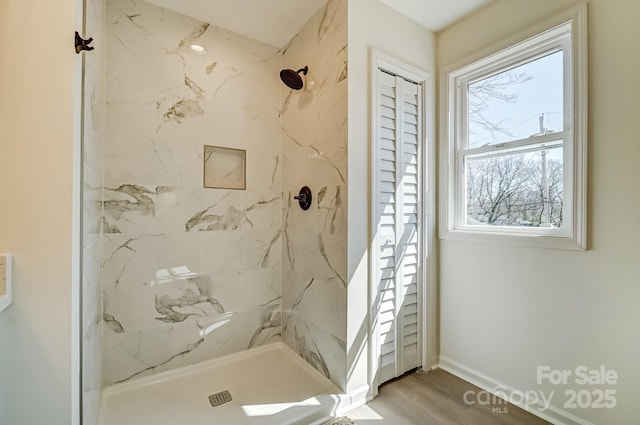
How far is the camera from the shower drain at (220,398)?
157 cm

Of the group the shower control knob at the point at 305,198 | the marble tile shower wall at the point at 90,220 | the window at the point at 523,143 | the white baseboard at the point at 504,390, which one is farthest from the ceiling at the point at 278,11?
the white baseboard at the point at 504,390

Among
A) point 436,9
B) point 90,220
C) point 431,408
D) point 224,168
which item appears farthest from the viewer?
point 224,168

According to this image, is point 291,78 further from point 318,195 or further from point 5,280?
point 5,280

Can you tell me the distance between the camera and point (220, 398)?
161 cm

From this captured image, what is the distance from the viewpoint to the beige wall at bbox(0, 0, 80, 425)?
2.41ft

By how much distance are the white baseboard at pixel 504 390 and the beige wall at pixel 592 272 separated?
0.03 metres

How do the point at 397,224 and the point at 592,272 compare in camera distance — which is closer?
the point at 592,272

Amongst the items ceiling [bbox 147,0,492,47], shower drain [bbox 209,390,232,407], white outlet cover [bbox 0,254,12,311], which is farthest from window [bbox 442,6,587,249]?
white outlet cover [bbox 0,254,12,311]

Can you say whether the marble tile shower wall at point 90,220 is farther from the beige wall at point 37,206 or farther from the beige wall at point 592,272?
the beige wall at point 592,272

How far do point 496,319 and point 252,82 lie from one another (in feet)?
7.91

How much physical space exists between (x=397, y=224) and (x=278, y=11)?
1669mm

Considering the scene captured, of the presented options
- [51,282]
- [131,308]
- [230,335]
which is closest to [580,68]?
[51,282]

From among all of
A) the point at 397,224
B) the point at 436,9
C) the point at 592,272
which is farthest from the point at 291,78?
the point at 592,272

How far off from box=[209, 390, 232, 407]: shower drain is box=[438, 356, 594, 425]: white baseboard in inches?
58.0
